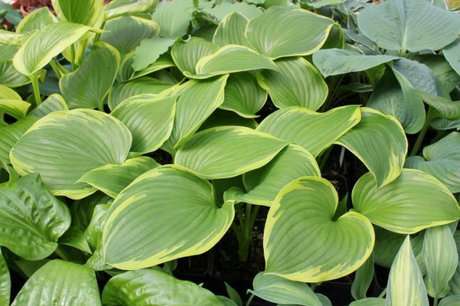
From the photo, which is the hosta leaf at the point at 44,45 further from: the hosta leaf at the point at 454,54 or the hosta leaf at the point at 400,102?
the hosta leaf at the point at 454,54

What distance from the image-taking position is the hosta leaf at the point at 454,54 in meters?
0.91

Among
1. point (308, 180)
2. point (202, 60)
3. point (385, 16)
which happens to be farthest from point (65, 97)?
point (385, 16)

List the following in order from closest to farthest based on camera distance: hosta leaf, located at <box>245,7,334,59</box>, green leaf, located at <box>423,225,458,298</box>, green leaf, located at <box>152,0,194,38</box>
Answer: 1. green leaf, located at <box>423,225,458,298</box>
2. hosta leaf, located at <box>245,7,334,59</box>
3. green leaf, located at <box>152,0,194,38</box>

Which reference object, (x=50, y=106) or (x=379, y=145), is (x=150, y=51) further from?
(x=379, y=145)

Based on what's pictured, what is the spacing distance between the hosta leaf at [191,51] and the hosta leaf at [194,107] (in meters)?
0.16

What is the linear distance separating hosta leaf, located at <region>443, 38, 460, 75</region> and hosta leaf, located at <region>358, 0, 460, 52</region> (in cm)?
2

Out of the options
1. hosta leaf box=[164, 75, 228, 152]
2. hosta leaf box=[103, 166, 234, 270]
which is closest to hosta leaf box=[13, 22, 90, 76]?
hosta leaf box=[164, 75, 228, 152]

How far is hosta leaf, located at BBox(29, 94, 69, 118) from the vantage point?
0.90 m

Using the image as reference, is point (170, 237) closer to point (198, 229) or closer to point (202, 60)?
point (198, 229)

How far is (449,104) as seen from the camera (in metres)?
0.81

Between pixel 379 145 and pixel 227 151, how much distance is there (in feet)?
0.85

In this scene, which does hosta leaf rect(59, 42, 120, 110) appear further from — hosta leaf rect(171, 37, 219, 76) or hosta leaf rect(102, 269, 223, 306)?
hosta leaf rect(102, 269, 223, 306)

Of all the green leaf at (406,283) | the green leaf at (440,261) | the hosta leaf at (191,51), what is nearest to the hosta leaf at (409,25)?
the hosta leaf at (191,51)

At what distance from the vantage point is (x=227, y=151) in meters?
0.75
